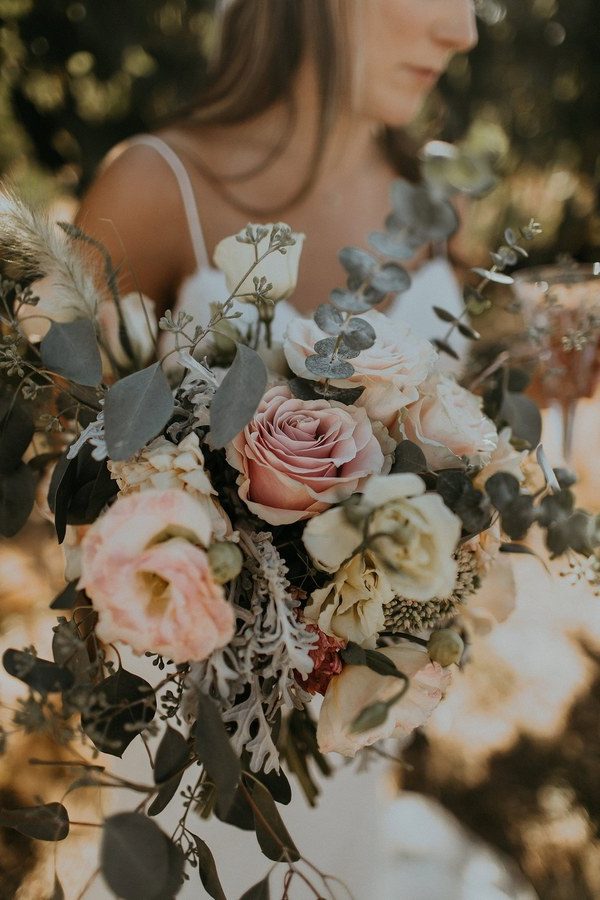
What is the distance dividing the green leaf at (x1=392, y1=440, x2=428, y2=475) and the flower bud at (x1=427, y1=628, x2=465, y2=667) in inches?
4.7

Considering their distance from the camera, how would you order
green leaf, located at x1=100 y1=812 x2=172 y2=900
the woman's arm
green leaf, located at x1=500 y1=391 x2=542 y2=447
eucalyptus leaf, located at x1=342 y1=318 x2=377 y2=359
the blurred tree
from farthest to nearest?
the blurred tree < the woman's arm < green leaf, located at x1=500 y1=391 x2=542 y2=447 < eucalyptus leaf, located at x1=342 y1=318 x2=377 y2=359 < green leaf, located at x1=100 y1=812 x2=172 y2=900

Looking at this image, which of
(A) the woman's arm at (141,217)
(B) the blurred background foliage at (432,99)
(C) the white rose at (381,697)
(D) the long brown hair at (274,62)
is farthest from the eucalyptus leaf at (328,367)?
(B) the blurred background foliage at (432,99)

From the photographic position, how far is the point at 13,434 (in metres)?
0.62

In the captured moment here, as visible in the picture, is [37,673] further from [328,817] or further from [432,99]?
[432,99]

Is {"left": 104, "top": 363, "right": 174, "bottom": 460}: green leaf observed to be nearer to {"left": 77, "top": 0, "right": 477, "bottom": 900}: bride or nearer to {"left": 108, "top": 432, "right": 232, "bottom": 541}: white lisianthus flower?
{"left": 108, "top": 432, "right": 232, "bottom": 541}: white lisianthus flower

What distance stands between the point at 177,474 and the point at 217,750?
173mm

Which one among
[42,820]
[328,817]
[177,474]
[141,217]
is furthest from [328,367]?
[328,817]

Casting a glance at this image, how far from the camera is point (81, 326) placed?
0.56 m

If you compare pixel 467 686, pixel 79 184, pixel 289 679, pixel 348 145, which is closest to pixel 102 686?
pixel 289 679

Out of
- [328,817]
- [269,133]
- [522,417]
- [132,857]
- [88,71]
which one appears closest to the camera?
[132,857]

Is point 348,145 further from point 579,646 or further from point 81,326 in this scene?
point 579,646

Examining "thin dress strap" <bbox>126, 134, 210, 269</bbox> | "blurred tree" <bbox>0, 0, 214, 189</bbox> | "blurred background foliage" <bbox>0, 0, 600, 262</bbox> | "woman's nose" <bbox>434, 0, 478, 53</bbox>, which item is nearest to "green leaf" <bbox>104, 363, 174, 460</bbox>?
"thin dress strap" <bbox>126, 134, 210, 269</bbox>

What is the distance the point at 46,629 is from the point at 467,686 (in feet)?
3.66

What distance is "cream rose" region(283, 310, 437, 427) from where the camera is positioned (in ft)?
1.72
